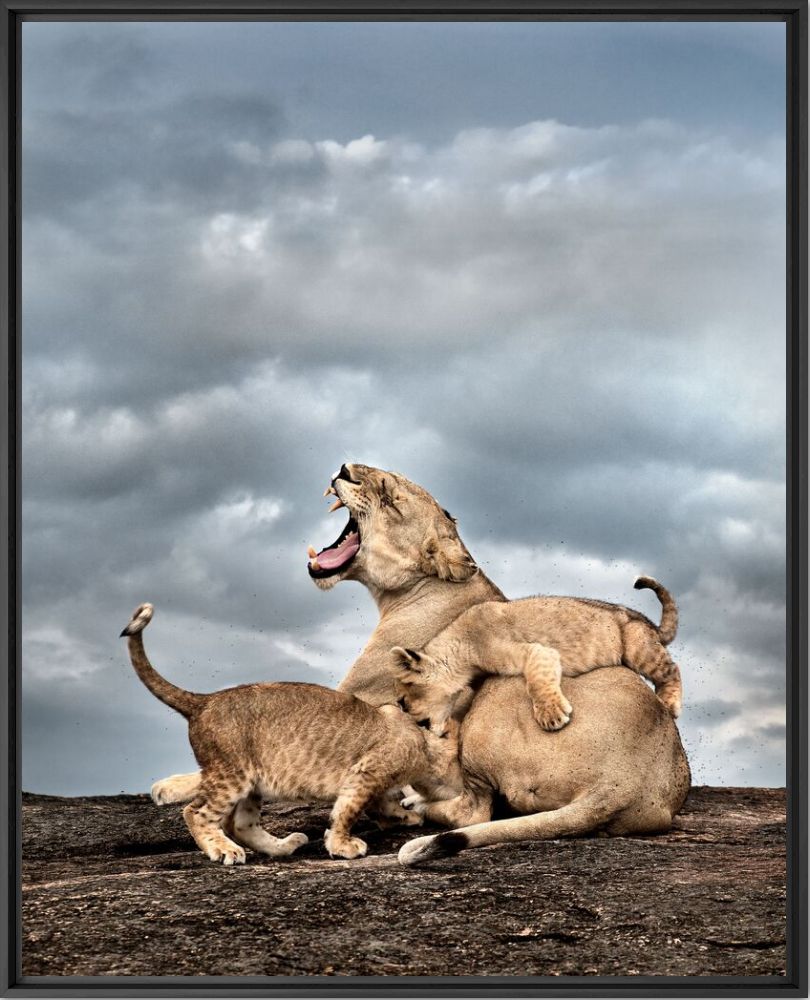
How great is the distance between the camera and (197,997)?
26.2ft

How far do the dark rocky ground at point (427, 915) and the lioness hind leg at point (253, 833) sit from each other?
13 cm

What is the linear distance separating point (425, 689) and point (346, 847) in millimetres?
1237

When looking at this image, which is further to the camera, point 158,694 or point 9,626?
point 158,694

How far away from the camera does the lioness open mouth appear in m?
10.7

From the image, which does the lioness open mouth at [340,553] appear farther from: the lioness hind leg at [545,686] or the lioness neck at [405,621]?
the lioness hind leg at [545,686]

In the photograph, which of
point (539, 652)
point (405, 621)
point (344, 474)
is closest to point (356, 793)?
point (539, 652)

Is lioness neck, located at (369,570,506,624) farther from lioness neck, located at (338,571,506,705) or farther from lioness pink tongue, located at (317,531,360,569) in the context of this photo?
lioness pink tongue, located at (317,531,360,569)

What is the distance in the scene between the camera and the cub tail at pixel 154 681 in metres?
9.37

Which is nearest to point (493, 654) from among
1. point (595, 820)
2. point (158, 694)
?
point (595, 820)

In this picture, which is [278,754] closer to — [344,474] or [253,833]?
[253,833]

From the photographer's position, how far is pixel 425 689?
32.6 feet

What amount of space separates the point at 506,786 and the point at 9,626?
3.28 meters

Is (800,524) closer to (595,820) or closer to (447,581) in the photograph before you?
(595,820)

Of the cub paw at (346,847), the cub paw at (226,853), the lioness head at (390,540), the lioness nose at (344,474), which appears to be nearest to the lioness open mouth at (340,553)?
the lioness head at (390,540)
